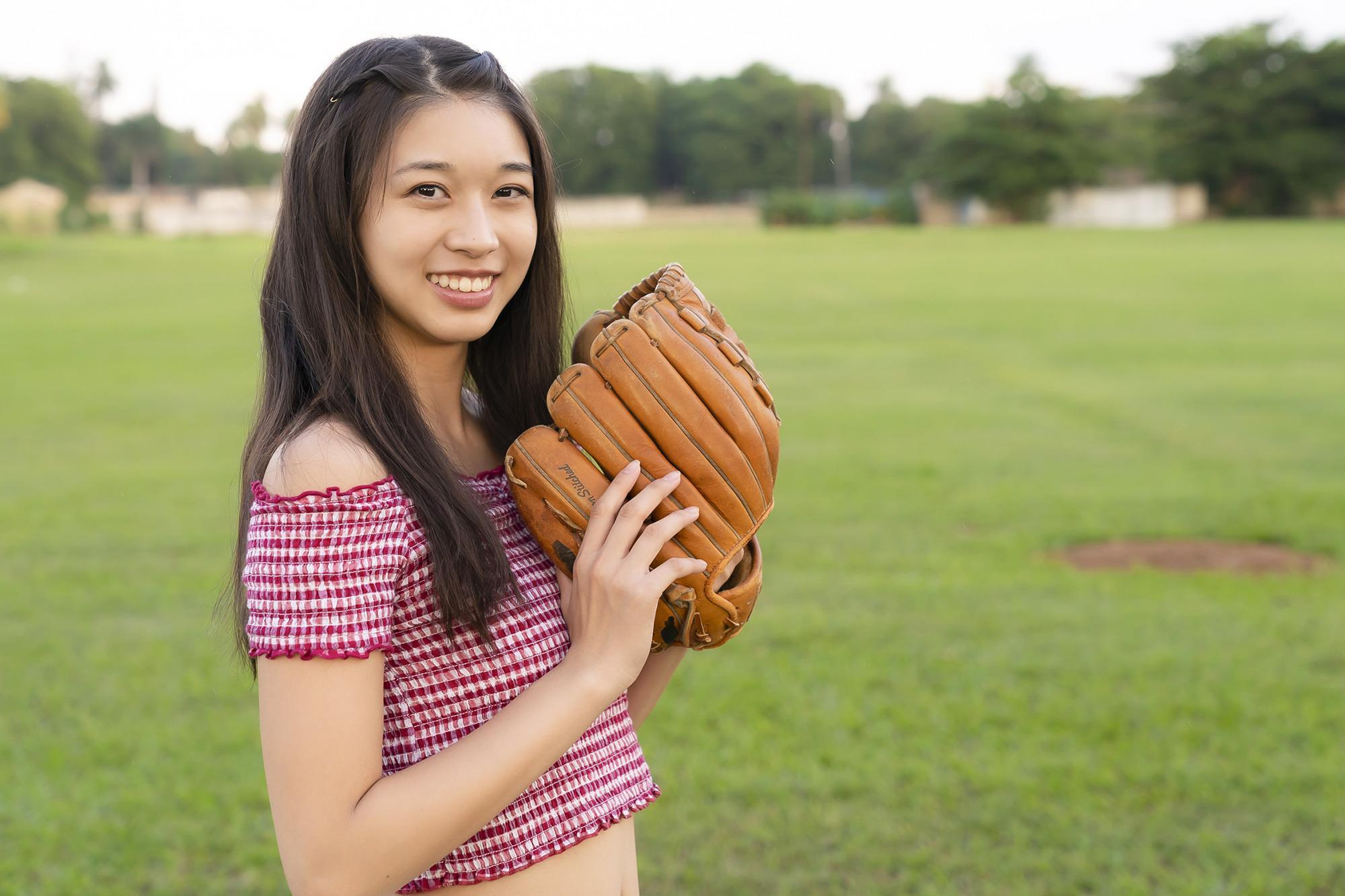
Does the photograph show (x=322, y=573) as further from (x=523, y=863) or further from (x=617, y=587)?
(x=523, y=863)

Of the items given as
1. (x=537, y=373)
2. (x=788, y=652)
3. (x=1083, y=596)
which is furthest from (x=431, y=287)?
(x=1083, y=596)

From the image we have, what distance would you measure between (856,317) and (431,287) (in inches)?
754

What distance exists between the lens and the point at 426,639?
4.65ft

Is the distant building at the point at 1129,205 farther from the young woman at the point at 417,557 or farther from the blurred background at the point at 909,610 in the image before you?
the young woman at the point at 417,557

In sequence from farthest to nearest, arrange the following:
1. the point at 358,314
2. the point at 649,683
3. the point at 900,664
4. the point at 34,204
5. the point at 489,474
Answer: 1. the point at 34,204
2. the point at 900,664
3. the point at 649,683
4. the point at 489,474
5. the point at 358,314

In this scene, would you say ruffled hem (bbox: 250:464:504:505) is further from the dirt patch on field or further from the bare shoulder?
the dirt patch on field

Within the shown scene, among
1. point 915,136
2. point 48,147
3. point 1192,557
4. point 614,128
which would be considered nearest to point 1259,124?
point 915,136

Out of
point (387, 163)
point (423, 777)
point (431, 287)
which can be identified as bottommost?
point (423, 777)

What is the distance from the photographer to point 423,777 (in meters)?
1.27

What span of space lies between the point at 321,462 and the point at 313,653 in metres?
0.20

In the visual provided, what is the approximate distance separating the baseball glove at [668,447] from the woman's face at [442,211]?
17 centimetres

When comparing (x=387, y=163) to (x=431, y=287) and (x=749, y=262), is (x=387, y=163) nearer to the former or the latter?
(x=431, y=287)

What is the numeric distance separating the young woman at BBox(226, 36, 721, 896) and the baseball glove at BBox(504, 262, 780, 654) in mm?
54

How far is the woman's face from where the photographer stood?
1.43 m
